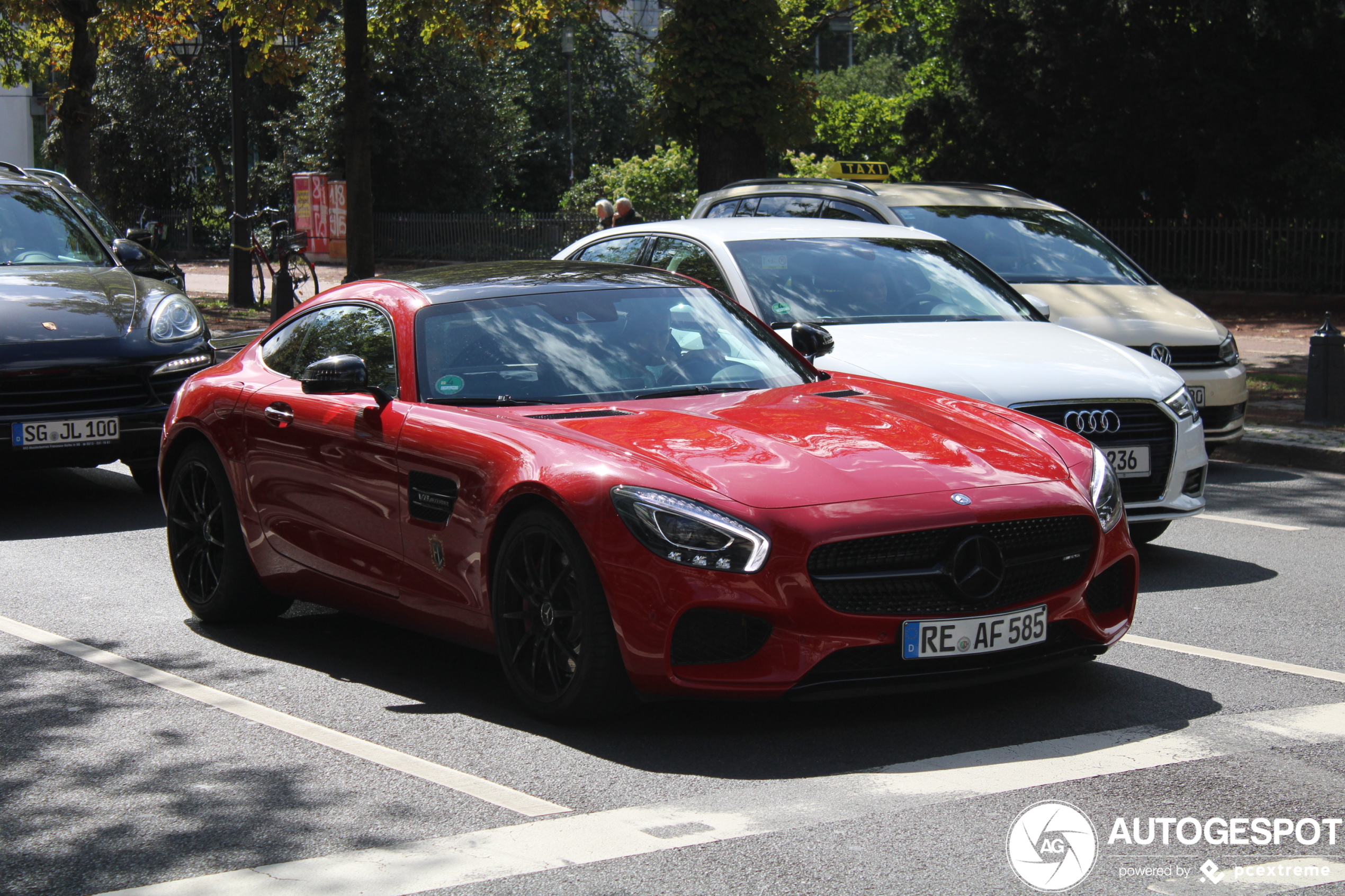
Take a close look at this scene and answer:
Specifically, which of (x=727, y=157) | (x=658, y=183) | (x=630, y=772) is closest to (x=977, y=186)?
(x=630, y=772)

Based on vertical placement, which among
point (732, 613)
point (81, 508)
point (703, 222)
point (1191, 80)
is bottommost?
point (81, 508)

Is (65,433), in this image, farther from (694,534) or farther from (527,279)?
(694,534)

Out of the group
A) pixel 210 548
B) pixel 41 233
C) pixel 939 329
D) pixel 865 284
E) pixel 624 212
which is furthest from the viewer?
pixel 624 212

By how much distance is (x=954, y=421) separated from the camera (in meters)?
5.61

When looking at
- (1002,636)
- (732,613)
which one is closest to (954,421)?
(1002,636)

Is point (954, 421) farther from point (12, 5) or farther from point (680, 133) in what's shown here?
point (12, 5)

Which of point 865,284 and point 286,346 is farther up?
point 865,284

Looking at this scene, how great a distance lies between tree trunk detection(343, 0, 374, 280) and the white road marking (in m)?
14.2

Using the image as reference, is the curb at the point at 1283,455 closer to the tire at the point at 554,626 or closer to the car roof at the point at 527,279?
the car roof at the point at 527,279

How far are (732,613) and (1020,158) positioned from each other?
27.1m

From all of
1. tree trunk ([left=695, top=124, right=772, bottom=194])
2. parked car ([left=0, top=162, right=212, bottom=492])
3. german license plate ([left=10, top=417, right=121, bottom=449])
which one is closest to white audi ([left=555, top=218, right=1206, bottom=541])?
parked car ([left=0, top=162, right=212, bottom=492])

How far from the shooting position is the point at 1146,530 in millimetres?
8039

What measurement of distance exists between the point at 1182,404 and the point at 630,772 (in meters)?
4.07

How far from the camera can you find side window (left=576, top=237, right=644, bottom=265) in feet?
31.8
